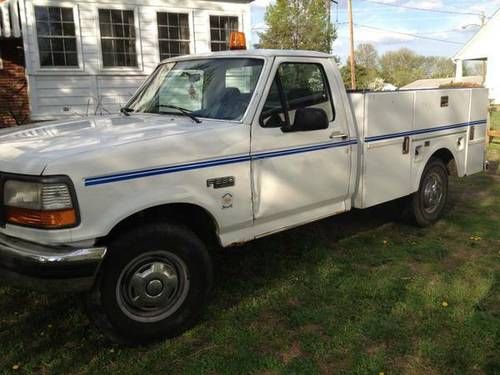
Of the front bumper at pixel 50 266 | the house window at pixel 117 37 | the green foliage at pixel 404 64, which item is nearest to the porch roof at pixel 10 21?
the house window at pixel 117 37

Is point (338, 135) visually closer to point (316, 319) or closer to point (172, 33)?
point (316, 319)

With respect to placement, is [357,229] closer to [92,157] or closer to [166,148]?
[166,148]

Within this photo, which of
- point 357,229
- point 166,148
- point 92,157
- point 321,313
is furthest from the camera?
point 357,229

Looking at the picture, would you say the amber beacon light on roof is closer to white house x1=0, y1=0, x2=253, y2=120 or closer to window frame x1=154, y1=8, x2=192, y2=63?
white house x1=0, y1=0, x2=253, y2=120

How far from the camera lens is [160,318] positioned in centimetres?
350

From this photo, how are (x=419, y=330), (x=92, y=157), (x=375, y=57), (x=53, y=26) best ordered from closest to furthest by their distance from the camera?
(x=92, y=157)
(x=419, y=330)
(x=53, y=26)
(x=375, y=57)

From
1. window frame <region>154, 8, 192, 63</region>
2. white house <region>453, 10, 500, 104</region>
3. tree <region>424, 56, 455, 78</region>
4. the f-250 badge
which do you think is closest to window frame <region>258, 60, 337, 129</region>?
the f-250 badge

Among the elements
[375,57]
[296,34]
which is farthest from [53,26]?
[375,57]

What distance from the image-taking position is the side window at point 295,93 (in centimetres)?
412

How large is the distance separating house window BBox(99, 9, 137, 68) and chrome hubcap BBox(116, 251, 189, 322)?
34.3 ft

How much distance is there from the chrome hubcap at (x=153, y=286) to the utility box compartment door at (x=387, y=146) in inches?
87.8

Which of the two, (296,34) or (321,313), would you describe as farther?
(296,34)

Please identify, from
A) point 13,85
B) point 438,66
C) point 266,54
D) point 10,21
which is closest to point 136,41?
point 10,21

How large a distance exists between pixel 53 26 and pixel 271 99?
387 inches
